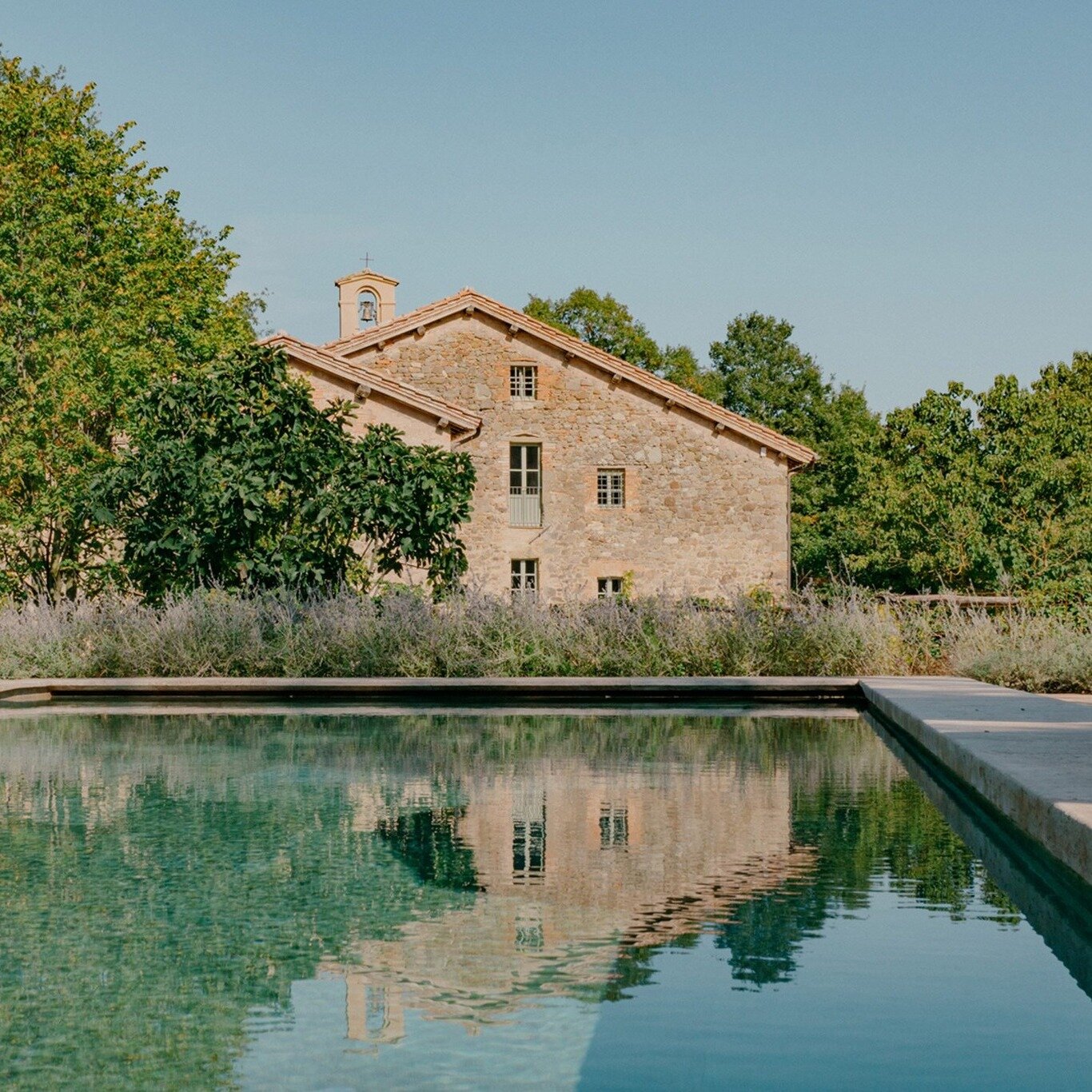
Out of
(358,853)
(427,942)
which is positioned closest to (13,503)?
(358,853)

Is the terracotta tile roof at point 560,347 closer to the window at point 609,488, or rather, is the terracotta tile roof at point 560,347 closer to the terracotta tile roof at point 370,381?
the window at point 609,488

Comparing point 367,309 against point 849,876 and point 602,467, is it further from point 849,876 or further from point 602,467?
point 849,876

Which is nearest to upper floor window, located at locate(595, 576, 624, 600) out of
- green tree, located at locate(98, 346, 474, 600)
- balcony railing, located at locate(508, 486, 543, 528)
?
balcony railing, located at locate(508, 486, 543, 528)

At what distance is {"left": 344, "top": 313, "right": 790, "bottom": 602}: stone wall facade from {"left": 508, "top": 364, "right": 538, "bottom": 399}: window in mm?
121

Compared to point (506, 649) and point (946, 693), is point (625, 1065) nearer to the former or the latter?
point (946, 693)

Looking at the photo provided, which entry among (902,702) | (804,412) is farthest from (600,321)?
(902,702)

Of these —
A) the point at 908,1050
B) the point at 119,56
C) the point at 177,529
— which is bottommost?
the point at 908,1050

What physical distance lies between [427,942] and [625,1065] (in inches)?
53.1

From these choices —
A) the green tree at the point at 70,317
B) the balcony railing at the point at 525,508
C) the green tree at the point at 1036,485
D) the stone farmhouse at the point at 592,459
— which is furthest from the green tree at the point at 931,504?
the green tree at the point at 70,317

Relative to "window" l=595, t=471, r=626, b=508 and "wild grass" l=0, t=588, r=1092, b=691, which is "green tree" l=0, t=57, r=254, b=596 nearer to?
"wild grass" l=0, t=588, r=1092, b=691

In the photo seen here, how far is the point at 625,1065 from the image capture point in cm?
346

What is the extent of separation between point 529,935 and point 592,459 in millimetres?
29869

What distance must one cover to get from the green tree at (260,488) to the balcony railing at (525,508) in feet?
47.8

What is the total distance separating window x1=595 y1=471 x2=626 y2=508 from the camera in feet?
113
